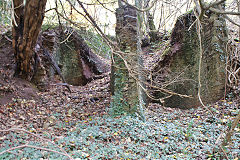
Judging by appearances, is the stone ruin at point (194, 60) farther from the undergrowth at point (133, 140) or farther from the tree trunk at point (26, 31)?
the tree trunk at point (26, 31)

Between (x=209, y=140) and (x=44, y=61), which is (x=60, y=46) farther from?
(x=209, y=140)

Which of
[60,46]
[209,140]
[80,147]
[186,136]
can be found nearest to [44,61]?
[60,46]

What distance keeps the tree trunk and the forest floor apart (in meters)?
0.44

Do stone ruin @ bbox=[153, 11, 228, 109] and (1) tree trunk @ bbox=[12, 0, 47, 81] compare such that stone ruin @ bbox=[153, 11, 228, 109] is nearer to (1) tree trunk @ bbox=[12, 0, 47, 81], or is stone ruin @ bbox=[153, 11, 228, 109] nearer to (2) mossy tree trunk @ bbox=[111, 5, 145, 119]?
(2) mossy tree trunk @ bbox=[111, 5, 145, 119]

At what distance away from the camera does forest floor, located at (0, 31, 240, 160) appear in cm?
313

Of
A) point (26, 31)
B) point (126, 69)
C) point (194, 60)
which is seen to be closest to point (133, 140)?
point (126, 69)

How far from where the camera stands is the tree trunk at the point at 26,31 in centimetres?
387

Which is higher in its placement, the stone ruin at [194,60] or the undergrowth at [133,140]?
the stone ruin at [194,60]

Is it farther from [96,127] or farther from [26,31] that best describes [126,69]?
[26,31]

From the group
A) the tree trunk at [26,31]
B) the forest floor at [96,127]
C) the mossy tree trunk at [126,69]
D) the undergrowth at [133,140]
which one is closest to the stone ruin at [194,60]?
the forest floor at [96,127]

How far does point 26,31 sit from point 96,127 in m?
2.75

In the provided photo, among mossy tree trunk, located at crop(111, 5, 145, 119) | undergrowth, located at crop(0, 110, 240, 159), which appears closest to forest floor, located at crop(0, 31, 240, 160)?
undergrowth, located at crop(0, 110, 240, 159)

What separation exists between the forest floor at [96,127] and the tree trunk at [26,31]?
0.44 metres

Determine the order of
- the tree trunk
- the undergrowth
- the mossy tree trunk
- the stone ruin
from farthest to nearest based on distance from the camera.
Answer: the stone ruin, the mossy tree trunk, the tree trunk, the undergrowth
